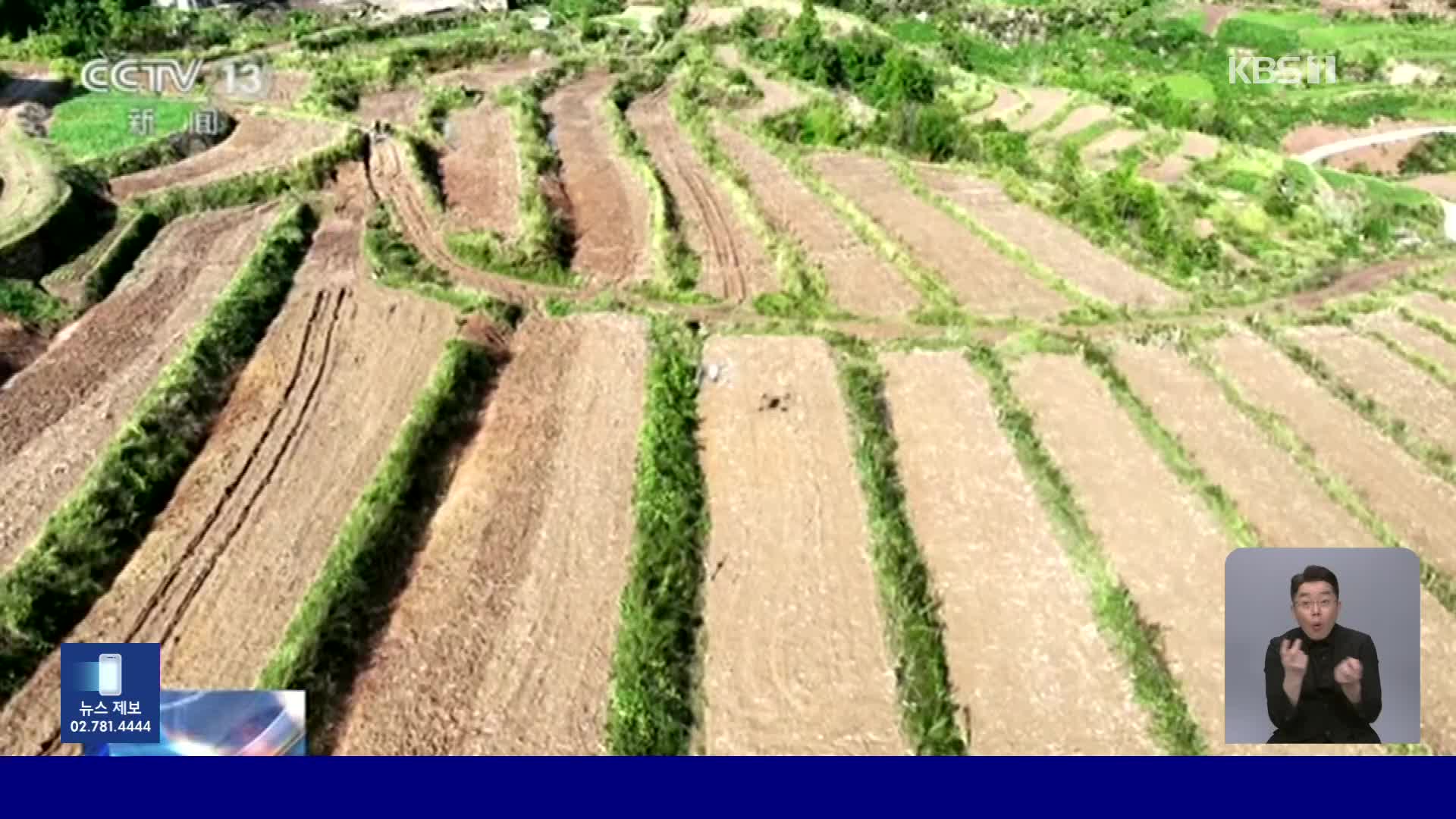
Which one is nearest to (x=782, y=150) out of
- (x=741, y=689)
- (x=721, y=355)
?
(x=721, y=355)

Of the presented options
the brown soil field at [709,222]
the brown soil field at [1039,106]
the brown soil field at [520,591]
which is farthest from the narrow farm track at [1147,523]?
the brown soil field at [1039,106]

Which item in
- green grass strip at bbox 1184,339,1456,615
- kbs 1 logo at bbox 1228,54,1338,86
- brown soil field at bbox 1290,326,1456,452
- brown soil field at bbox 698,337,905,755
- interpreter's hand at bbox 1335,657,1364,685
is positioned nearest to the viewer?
interpreter's hand at bbox 1335,657,1364,685

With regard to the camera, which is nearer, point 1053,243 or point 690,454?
point 690,454

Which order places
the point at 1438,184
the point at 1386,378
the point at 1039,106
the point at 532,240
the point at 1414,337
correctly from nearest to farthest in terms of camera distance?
the point at 1386,378
the point at 1414,337
the point at 532,240
the point at 1438,184
the point at 1039,106

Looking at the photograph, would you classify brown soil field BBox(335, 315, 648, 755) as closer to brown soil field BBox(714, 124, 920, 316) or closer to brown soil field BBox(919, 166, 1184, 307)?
brown soil field BBox(714, 124, 920, 316)

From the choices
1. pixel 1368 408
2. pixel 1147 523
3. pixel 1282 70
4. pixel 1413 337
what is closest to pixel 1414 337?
pixel 1413 337

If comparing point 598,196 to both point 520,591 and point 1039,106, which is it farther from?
point 1039,106

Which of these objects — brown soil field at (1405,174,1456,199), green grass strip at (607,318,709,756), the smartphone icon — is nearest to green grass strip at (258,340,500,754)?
the smartphone icon
